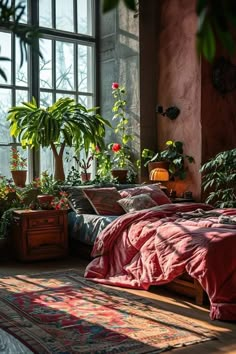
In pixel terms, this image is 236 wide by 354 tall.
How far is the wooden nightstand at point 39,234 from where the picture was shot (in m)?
5.68

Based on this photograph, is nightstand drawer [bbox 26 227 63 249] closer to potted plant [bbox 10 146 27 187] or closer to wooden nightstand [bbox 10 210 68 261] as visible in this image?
wooden nightstand [bbox 10 210 68 261]

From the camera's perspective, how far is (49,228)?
5.82 metres

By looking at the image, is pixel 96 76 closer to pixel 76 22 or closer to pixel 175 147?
pixel 76 22

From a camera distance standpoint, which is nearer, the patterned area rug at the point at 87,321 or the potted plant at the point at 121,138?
the patterned area rug at the point at 87,321

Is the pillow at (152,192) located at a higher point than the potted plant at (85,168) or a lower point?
lower

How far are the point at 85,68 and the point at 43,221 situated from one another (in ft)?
9.78

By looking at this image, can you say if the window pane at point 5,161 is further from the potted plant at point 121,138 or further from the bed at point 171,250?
the bed at point 171,250

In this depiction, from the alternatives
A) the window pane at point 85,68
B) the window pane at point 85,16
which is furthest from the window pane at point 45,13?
the window pane at point 85,68

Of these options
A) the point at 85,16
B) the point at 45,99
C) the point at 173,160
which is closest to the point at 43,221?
the point at 173,160

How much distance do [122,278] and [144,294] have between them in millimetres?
364

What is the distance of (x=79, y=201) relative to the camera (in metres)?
6.09

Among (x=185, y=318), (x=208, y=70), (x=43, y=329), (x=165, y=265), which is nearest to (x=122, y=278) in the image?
(x=165, y=265)

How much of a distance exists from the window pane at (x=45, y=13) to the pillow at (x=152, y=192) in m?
2.98

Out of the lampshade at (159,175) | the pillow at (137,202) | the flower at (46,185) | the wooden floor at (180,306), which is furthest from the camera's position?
the lampshade at (159,175)
